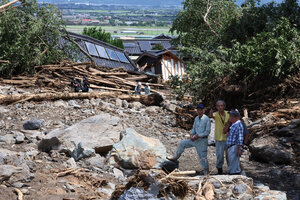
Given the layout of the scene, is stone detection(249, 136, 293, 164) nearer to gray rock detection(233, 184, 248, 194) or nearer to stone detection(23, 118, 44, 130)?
gray rock detection(233, 184, 248, 194)

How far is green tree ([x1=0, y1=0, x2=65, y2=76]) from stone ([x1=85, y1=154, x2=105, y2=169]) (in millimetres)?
12777

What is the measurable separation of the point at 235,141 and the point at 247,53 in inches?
299

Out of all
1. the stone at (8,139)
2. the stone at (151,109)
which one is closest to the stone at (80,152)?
the stone at (8,139)

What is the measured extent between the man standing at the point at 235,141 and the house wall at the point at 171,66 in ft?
99.8

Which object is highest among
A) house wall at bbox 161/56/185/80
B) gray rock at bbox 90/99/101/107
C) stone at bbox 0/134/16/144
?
stone at bbox 0/134/16/144

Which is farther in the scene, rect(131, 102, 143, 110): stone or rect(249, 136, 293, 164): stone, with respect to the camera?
rect(131, 102, 143, 110): stone

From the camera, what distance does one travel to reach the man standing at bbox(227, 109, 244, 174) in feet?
25.4

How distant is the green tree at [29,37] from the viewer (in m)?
21.2

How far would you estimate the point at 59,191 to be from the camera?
6941mm

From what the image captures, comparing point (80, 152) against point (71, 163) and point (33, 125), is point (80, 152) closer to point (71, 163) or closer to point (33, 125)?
point (71, 163)

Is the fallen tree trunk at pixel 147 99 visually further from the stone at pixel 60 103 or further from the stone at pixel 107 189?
the stone at pixel 107 189

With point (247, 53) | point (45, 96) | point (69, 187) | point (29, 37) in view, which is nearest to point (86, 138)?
point (69, 187)

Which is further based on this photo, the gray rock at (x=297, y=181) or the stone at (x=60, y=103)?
the stone at (x=60, y=103)

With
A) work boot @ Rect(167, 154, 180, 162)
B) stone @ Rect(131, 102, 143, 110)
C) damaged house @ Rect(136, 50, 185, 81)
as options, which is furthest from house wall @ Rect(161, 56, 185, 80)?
work boot @ Rect(167, 154, 180, 162)
